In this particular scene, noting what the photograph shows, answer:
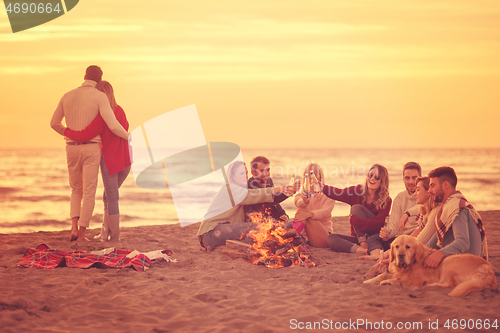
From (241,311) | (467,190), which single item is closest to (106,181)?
(241,311)

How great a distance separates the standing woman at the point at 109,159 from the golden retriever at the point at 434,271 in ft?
12.7

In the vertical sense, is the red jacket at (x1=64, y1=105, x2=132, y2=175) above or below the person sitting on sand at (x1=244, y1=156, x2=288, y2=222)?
above

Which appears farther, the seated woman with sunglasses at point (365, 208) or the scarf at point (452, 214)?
the seated woman with sunglasses at point (365, 208)

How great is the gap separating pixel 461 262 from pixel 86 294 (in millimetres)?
3566

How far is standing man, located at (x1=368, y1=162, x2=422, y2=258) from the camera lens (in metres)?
5.97

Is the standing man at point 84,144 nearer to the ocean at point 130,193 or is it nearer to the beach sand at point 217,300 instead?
the beach sand at point 217,300

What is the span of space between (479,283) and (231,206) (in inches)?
130

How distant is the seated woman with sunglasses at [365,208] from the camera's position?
6.30m

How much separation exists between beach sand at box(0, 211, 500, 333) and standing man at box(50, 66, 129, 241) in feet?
3.66

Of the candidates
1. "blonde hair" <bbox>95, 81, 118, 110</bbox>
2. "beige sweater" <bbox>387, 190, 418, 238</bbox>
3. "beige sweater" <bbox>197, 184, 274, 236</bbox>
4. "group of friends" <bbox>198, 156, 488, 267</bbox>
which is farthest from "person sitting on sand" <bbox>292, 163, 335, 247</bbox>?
"blonde hair" <bbox>95, 81, 118, 110</bbox>

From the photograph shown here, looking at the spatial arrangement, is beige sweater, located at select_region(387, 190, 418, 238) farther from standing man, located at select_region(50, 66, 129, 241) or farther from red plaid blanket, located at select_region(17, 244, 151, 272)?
standing man, located at select_region(50, 66, 129, 241)

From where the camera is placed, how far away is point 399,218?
6.13 metres

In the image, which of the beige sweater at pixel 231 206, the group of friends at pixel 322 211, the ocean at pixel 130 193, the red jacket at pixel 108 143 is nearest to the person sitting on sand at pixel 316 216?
the group of friends at pixel 322 211

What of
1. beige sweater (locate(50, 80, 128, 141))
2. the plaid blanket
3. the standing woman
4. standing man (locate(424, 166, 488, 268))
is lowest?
the plaid blanket
